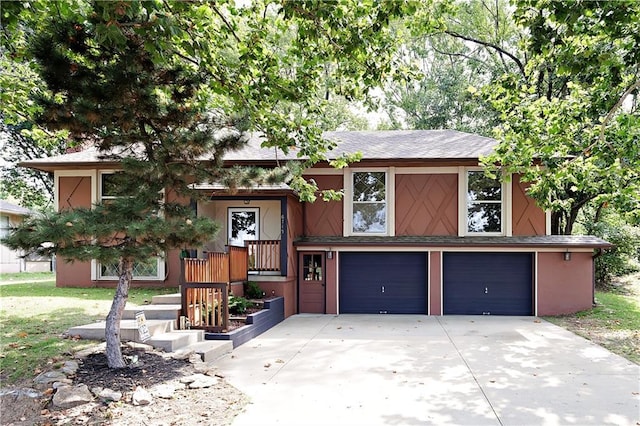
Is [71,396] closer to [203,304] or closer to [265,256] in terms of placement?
[203,304]

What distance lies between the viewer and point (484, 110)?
2170 centimetres

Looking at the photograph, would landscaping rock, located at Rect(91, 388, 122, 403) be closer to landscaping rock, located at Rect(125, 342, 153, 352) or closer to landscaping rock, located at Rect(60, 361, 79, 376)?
landscaping rock, located at Rect(60, 361, 79, 376)

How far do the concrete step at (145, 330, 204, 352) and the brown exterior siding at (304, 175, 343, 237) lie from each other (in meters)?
5.88

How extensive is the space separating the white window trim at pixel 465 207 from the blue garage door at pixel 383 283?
1.42 meters

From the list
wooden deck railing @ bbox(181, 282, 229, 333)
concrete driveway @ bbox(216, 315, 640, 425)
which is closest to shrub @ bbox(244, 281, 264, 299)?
concrete driveway @ bbox(216, 315, 640, 425)

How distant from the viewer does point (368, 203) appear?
13.2 meters

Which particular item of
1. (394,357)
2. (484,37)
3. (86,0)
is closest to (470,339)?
(394,357)

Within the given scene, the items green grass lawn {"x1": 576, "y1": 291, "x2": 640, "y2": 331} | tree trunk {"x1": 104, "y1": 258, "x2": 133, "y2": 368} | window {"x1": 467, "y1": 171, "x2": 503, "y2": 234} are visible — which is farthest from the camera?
window {"x1": 467, "y1": 171, "x2": 503, "y2": 234}

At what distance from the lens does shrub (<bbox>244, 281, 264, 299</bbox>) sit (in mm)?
11203

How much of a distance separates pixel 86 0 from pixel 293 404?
5.26m

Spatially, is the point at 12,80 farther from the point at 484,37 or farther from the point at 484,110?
the point at 484,110

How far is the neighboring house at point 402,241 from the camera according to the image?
12359 millimetres

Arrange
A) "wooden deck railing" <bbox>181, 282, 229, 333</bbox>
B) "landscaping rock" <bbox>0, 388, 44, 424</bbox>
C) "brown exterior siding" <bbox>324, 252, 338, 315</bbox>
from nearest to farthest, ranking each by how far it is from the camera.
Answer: "landscaping rock" <bbox>0, 388, 44, 424</bbox>
"wooden deck railing" <bbox>181, 282, 229, 333</bbox>
"brown exterior siding" <bbox>324, 252, 338, 315</bbox>

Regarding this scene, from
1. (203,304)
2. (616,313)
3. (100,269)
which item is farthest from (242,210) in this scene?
(616,313)
